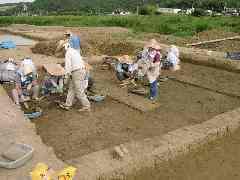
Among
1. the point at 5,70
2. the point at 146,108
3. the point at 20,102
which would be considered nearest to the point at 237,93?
the point at 146,108

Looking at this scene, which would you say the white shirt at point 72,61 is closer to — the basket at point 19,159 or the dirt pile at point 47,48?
the basket at point 19,159

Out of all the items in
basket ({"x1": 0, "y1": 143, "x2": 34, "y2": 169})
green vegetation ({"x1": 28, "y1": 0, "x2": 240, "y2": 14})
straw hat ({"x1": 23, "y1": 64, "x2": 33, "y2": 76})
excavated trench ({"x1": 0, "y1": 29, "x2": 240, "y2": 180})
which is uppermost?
green vegetation ({"x1": 28, "y1": 0, "x2": 240, "y2": 14})

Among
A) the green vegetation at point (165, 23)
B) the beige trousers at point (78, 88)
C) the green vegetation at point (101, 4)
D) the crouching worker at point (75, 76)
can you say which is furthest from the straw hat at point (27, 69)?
the green vegetation at point (101, 4)

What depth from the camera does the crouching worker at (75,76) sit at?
6.90m

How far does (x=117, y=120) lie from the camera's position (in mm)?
6742

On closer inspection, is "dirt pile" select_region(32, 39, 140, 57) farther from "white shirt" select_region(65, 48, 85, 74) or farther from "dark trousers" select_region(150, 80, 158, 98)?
"white shirt" select_region(65, 48, 85, 74)

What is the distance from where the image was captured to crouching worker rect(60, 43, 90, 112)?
6.90 meters

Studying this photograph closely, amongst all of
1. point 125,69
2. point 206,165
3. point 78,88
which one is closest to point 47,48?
point 125,69

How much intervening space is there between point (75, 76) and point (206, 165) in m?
3.02

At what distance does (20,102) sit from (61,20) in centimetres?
3083

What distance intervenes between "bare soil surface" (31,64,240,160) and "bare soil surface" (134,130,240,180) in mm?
811

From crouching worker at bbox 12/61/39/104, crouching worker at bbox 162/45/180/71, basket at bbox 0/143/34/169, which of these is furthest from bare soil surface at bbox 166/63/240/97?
basket at bbox 0/143/34/169

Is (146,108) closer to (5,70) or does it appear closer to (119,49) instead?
(5,70)

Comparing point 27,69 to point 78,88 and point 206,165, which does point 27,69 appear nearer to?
point 78,88
